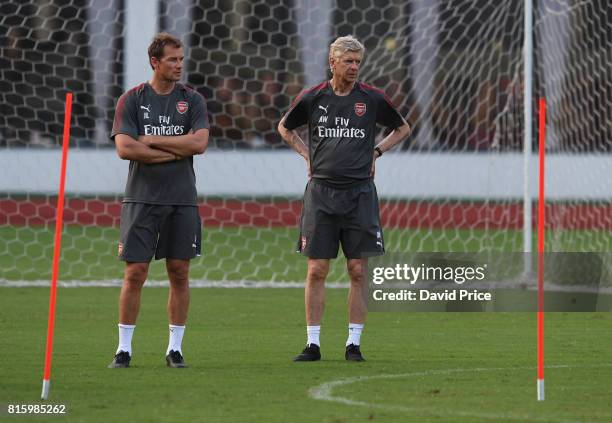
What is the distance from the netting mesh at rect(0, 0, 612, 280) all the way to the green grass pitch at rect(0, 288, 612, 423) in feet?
14.3

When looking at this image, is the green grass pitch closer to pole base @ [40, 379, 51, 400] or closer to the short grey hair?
pole base @ [40, 379, 51, 400]

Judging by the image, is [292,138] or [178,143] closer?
[178,143]

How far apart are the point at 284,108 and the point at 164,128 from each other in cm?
1290

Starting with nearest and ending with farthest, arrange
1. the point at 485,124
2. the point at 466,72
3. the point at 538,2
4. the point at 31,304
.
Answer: the point at 31,304
the point at 538,2
the point at 466,72
the point at 485,124

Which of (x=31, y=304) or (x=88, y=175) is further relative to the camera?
Answer: (x=88, y=175)

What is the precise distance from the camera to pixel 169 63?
716 centimetres

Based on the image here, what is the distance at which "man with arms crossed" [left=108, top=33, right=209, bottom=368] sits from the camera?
23.6 feet

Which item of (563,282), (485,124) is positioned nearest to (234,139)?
(485,124)

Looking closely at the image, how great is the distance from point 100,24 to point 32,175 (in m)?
2.41

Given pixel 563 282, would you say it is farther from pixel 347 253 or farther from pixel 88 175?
pixel 88 175

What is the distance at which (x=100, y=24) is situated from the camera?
62.5 feet

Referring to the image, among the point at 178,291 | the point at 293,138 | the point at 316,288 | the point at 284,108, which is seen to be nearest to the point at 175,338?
the point at 178,291

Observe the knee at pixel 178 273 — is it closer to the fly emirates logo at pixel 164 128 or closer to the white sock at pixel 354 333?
the fly emirates logo at pixel 164 128

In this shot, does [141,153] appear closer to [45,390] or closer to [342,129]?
[342,129]
